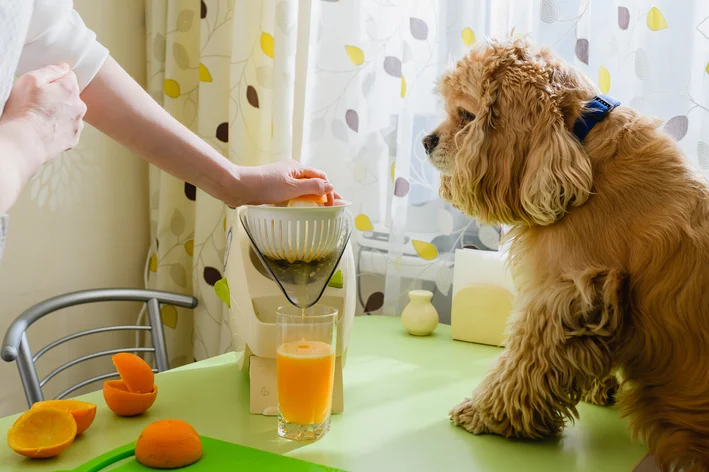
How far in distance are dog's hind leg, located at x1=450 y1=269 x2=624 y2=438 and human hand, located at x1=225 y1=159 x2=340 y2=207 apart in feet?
1.31

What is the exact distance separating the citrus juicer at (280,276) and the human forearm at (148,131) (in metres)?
0.14

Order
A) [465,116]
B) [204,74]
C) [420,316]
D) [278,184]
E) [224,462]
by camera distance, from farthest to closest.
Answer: [204,74], [420,316], [278,184], [465,116], [224,462]

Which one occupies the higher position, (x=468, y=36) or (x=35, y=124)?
(x=468, y=36)

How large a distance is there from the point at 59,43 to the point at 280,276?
49 centimetres

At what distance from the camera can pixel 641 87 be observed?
4.55 feet

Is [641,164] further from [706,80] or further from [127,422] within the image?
[127,422]

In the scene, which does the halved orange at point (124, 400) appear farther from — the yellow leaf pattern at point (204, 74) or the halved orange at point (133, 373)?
the yellow leaf pattern at point (204, 74)

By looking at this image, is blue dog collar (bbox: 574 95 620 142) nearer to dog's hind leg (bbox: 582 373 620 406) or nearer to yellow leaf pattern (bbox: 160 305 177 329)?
dog's hind leg (bbox: 582 373 620 406)

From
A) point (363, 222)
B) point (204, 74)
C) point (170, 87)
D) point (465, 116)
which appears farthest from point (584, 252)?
point (170, 87)

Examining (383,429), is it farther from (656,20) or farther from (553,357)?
(656,20)

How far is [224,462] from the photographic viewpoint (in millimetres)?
869

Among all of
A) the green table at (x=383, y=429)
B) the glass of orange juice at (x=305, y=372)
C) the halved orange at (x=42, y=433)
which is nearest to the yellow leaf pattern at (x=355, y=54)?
the green table at (x=383, y=429)

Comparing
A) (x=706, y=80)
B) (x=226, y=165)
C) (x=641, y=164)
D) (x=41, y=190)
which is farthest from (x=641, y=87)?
(x=41, y=190)

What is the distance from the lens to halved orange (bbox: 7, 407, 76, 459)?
856mm
